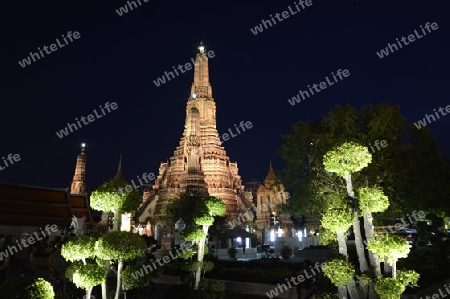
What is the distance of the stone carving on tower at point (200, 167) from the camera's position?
45.3 meters

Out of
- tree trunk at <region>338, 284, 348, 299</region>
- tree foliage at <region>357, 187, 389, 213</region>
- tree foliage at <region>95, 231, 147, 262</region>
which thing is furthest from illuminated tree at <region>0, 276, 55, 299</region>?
tree foliage at <region>357, 187, 389, 213</region>

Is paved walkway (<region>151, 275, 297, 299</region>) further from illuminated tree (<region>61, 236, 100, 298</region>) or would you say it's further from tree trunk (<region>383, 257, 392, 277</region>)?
illuminated tree (<region>61, 236, 100, 298</region>)

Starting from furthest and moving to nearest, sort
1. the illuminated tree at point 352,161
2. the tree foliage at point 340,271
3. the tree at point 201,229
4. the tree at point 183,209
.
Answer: the tree at point 183,209 → the tree at point 201,229 → the illuminated tree at point 352,161 → the tree foliage at point 340,271

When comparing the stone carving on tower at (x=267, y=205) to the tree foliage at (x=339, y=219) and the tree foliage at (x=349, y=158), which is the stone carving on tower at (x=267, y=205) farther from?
the tree foliage at (x=339, y=219)

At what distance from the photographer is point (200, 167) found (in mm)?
45656

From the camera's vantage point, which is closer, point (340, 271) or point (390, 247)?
point (390, 247)

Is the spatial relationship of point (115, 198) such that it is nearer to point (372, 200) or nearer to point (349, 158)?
point (349, 158)

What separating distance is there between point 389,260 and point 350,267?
86 cm

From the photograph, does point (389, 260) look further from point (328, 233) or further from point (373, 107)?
point (373, 107)

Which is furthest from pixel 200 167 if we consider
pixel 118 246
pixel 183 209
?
pixel 118 246

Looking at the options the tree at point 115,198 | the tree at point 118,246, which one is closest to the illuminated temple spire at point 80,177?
the tree at point 115,198

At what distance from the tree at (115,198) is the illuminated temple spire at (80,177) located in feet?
154

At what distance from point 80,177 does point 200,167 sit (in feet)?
69.3

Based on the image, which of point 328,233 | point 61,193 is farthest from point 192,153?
point 328,233
